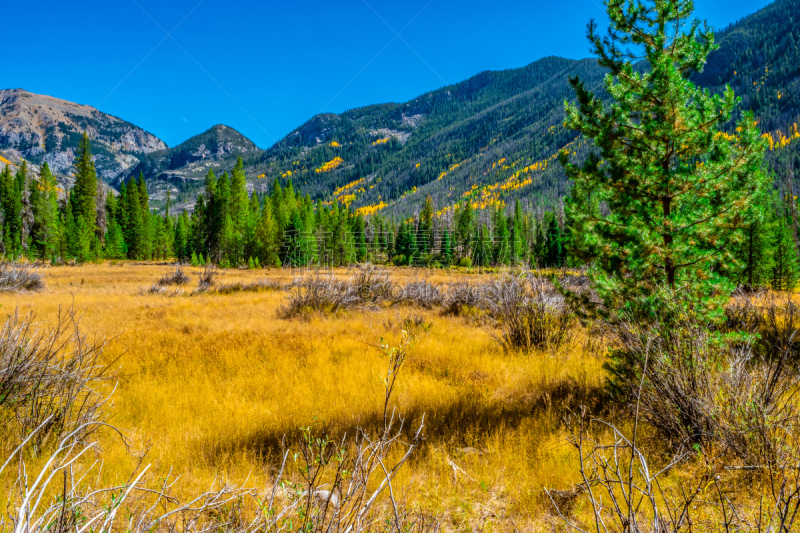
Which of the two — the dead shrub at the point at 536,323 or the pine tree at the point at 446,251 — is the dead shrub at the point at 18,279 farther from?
the pine tree at the point at 446,251

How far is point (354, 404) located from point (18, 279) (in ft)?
59.0

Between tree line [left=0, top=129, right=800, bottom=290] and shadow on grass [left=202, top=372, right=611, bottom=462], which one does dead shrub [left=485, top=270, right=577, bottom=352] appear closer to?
shadow on grass [left=202, top=372, right=611, bottom=462]

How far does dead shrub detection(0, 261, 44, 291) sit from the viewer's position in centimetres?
1392

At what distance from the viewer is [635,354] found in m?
3.79

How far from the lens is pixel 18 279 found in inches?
585

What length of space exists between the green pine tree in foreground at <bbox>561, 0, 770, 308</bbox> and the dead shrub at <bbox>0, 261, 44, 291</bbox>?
18.7 meters

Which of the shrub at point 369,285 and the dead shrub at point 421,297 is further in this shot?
the dead shrub at point 421,297

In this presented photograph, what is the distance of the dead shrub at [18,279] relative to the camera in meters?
13.9

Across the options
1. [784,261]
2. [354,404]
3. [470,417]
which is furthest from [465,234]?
[470,417]

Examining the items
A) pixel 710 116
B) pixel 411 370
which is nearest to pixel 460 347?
pixel 411 370

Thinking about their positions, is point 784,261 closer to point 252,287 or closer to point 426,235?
point 252,287

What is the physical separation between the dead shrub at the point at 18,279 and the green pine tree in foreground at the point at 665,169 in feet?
61.5

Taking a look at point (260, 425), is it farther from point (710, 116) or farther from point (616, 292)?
point (710, 116)

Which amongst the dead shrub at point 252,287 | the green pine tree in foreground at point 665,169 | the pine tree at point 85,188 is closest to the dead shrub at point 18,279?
the dead shrub at point 252,287
